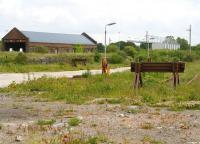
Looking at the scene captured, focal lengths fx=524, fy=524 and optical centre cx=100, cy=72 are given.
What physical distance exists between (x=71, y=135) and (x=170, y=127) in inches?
94.3

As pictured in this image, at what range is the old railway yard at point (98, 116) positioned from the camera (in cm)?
941

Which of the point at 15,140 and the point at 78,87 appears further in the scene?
the point at 78,87

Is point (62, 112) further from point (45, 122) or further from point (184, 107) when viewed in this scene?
point (184, 107)

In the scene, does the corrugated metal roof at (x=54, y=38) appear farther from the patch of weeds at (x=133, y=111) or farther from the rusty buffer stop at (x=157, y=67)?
the patch of weeds at (x=133, y=111)

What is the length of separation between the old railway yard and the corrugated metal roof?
3047 inches

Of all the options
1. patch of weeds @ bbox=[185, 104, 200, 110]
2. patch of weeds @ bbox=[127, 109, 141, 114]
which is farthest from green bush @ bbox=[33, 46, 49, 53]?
patch of weeds @ bbox=[127, 109, 141, 114]

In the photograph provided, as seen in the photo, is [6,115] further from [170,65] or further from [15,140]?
[170,65]

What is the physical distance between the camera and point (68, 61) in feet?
227

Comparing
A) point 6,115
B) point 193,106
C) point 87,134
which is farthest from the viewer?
point 193,106

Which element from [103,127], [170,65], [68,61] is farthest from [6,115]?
[68,61]

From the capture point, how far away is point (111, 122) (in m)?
11.4

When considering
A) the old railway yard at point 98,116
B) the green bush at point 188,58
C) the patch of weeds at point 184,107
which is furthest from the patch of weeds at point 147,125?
the green bush at point 188,58

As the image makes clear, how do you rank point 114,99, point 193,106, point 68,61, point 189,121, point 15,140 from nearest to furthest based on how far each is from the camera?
point 15,140 → point 189,121 → point 193,106 → point 114,99 → point 68,61

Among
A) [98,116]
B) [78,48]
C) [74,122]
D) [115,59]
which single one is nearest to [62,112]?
[98,116]
